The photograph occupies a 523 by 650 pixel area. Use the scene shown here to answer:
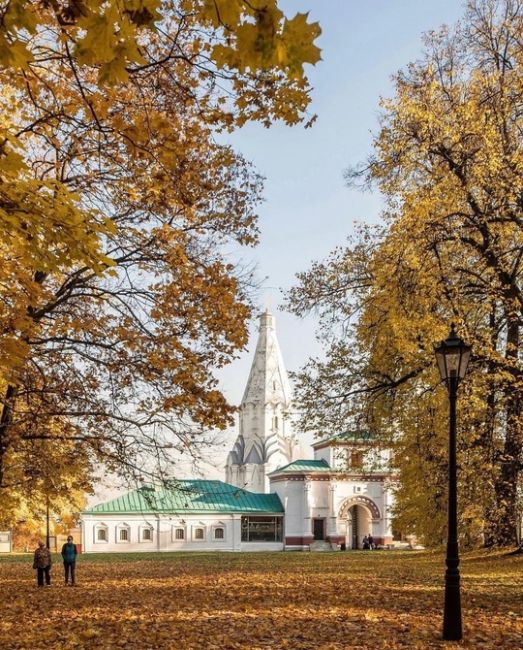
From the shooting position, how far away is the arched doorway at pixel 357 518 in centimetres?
6794

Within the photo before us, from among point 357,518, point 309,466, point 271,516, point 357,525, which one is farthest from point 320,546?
point 309,466

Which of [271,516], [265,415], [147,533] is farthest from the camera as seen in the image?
[265,415]

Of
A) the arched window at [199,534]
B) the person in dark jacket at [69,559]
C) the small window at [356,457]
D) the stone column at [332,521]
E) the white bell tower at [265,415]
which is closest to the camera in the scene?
the person in dark jacket at [69,559]

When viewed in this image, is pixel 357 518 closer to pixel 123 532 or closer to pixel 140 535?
pixel 140 535

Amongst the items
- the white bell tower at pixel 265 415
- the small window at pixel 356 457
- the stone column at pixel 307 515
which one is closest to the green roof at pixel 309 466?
the stone column at pixel 307 515

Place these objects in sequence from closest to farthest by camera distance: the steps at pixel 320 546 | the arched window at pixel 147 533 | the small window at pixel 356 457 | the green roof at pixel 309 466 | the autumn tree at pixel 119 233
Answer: the autumn tree at pixel 119 233, the small window at pixel 356 457, the arched window at pixel 147 533, the steps at pixel 320 546, the green roof at pixel 309 466

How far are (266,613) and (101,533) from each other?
53.4 meters

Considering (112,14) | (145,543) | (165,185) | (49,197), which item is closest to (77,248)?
(49,197)

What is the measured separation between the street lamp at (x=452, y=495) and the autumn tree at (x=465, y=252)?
19.3 feet

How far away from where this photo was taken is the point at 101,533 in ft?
209

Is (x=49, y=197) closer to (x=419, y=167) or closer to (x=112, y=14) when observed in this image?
(x=112, y=14)

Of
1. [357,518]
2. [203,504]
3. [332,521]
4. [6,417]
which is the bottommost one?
[357,518]

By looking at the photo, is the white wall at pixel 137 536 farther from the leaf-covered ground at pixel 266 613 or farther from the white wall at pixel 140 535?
the leaf-covered ground at pixel 266 613

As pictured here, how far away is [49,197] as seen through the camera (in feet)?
25.3
